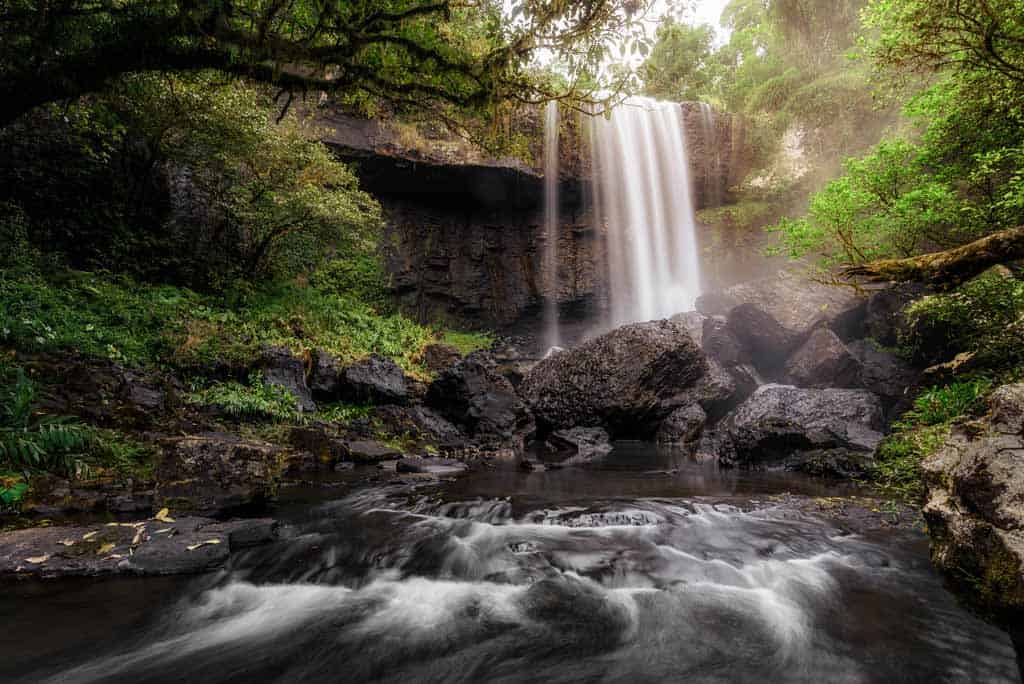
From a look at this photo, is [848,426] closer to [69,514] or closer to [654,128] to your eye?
[69,514]

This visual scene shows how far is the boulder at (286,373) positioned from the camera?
423 inches

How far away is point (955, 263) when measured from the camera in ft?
13.1

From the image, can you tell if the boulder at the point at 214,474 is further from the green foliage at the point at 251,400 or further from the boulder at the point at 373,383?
the boulder at the point at 373,383

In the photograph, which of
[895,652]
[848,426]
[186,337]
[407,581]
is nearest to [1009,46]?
[848,426]

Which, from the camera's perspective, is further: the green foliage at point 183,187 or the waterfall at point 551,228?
the waterfall at point 551,228

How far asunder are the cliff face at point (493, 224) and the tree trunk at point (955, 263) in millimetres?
17635

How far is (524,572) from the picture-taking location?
4188mm

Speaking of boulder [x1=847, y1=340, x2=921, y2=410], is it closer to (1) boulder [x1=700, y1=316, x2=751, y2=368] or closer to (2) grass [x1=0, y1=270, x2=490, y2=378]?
(1) boulder [x1=700, y1=316, x2=751, y2=368]

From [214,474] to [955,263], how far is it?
Result: 26.9ft

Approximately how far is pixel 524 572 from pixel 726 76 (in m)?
33.0

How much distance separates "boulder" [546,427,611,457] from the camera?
10875mm

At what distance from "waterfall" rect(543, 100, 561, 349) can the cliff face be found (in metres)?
0.27

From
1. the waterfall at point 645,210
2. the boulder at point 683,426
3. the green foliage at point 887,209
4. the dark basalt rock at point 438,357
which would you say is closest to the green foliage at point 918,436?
the green foliage at point 887,209

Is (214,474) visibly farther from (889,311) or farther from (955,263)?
(889,311)
